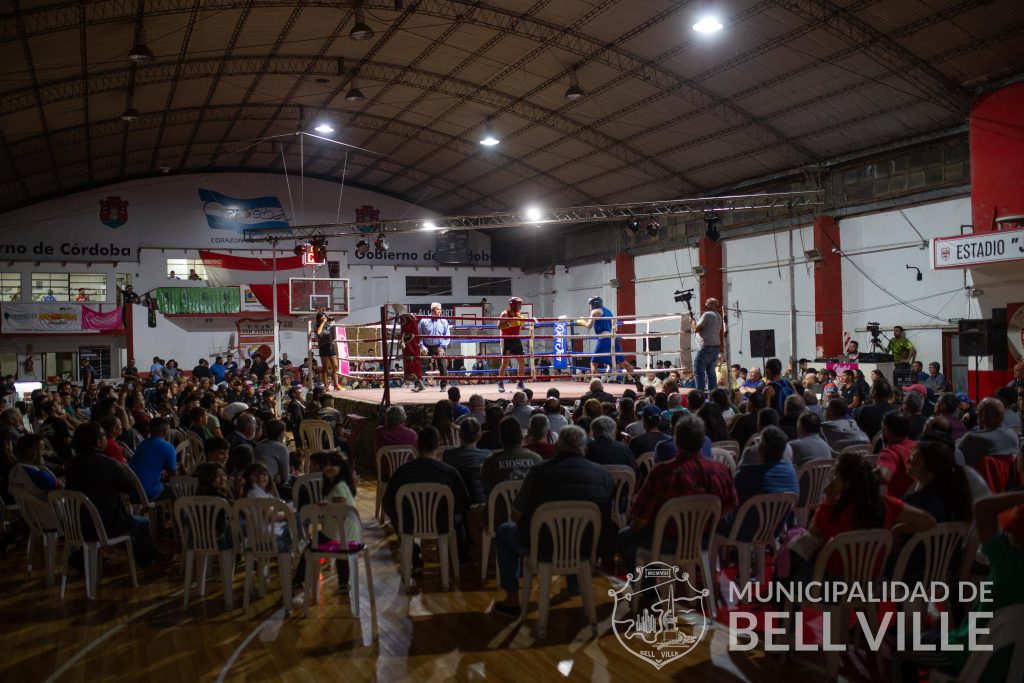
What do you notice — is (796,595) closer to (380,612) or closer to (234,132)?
(380,612)

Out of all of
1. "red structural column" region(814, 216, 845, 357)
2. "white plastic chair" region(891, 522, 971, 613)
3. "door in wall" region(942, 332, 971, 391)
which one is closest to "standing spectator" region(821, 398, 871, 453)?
"white plastic chair" region(891, 522, 971, 613)

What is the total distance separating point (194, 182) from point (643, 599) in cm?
2406

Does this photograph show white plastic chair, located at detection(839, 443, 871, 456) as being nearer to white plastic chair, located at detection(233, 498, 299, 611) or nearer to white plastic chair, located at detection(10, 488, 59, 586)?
white plastic chair, located at detection(233, 498, 299, 611)

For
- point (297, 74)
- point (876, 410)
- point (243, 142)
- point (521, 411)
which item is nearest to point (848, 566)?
point (876, 410)

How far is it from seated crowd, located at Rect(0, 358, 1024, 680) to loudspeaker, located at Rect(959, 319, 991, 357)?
14.8ft

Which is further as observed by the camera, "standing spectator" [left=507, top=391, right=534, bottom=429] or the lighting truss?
the lighting truss

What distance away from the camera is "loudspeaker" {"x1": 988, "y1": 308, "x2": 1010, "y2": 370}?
11.9 meters

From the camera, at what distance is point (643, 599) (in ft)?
14.0

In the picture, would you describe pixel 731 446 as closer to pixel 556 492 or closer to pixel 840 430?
pixel 840 430

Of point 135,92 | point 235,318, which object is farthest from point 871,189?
point 235,318

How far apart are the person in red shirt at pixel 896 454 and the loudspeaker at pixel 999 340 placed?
8.95 metres

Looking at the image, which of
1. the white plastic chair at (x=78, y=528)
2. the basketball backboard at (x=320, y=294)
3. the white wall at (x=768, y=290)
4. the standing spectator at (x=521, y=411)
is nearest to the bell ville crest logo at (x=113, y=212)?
the basketball backboard at (x=320, y=294)

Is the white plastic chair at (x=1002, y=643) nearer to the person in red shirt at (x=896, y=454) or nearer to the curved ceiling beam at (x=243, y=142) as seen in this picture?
the person in red shirt at (x=896, y=454)

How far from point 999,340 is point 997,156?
Answer: 3132mm
